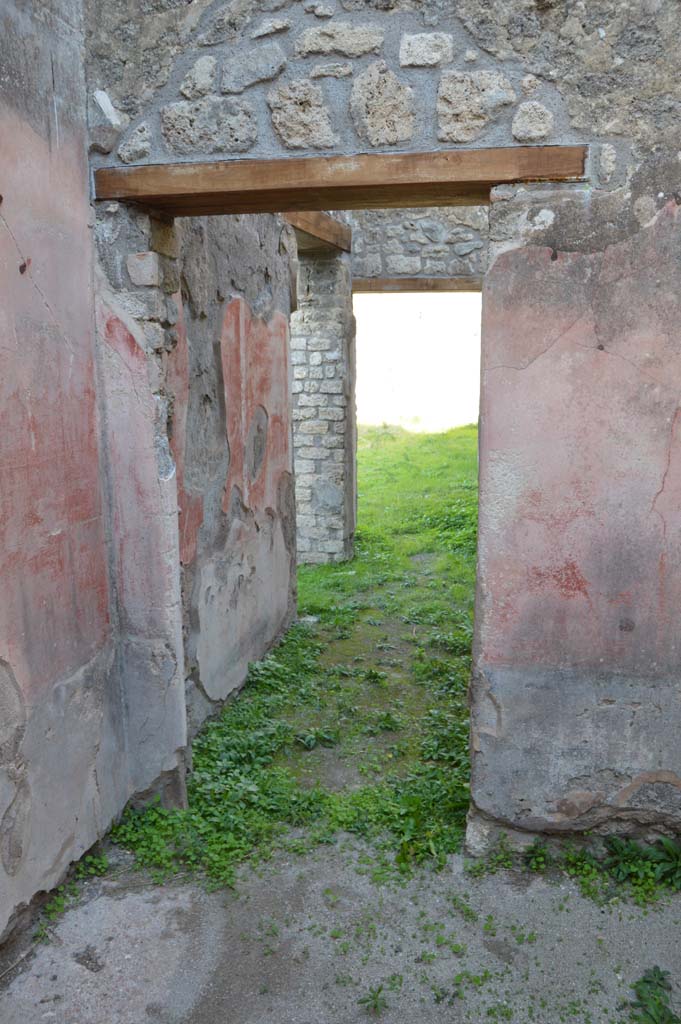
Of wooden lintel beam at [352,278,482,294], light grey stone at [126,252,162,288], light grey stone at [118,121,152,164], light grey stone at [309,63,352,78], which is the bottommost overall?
light grey stone at [126,252,162,288]

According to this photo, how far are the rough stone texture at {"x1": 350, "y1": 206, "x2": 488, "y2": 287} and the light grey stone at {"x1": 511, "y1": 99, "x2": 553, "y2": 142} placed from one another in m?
5.30

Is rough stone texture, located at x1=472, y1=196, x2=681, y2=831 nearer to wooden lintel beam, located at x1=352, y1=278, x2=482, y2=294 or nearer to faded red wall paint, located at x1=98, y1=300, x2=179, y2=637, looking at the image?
faded red wall paint, located at x1=98, y1=300, x2=179, y2=637

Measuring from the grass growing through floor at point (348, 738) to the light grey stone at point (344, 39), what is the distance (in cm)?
298

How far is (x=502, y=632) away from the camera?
3000 mm

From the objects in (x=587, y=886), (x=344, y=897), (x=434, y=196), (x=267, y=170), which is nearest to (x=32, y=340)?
(x=267, y=170)

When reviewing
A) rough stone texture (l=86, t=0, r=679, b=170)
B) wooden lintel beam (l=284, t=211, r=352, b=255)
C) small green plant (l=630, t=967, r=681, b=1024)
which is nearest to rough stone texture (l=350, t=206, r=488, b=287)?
wooden lintel beam (l=284, t=211, r=352, b=255)

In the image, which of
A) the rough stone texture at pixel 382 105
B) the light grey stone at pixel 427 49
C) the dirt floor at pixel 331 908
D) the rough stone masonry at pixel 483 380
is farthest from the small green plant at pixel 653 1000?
the light grey stone at pixel 427 49

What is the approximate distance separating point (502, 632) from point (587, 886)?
1006 millimetres

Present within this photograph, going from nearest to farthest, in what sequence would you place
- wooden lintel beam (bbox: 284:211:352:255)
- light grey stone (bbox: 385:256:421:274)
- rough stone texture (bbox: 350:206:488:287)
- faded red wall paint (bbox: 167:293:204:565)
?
1. faded red wall paint (bbox: 167:293:204:565)
2. wooden lintel beam (bbox: 284:211:352:255)
3. rough stone texture (bbox: 350:206:488:287)
4. light grey stone (bbox: 385:256:421:274)

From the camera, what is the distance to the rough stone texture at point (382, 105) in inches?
107

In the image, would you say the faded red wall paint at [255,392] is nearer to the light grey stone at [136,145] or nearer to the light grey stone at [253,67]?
the light grey stone at [136,145]

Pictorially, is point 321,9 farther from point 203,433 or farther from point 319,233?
point 319,233

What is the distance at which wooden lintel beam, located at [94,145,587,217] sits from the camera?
2699mm

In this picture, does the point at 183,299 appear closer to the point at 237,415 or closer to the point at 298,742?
the point at 237,415
